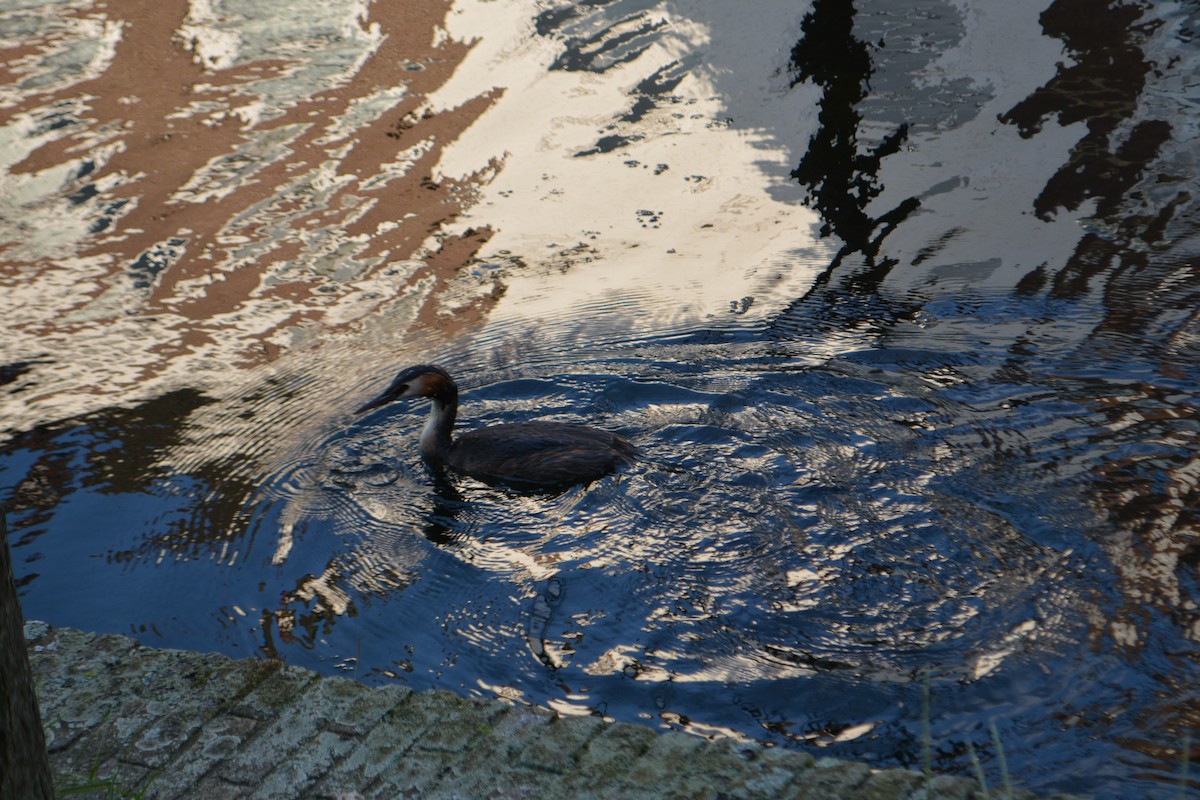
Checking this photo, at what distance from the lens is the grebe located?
6.82 meters

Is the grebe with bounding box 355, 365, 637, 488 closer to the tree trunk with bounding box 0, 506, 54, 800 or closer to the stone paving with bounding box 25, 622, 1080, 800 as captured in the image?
the stone paving with bounding box 25, 622, 1080, 800

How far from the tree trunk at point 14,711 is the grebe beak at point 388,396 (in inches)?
175

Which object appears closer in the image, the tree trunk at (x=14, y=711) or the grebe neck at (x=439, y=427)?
the tree trunk at (x=14, y=711)

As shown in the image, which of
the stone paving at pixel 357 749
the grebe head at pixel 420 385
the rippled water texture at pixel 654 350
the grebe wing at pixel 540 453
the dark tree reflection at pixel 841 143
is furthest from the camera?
the dark tree reflection at pixel 841 143

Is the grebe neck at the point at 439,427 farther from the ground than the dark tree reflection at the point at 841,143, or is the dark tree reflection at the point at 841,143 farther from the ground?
the dark tree reflection at the point at 841,143

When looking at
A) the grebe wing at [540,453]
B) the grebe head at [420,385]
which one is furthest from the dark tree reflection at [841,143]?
the grebe head at [420,385]

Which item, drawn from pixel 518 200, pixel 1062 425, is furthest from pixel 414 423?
pixel 1062 425

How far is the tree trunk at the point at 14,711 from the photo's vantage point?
2.55 metres

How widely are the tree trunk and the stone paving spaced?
1122mm

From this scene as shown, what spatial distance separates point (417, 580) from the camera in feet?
19.3

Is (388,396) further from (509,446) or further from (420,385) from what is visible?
(509,446)

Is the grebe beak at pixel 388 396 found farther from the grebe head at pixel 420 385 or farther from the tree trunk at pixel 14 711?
the tree trunk at pixel 14 711

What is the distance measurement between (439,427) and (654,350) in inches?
59.4

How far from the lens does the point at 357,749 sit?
405 cm
